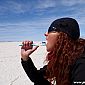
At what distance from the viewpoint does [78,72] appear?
1652 mm

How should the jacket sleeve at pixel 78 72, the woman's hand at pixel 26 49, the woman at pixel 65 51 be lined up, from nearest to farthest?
the jacket sleeve at pixel 78 72 → the woman at pixel 65 51 → the woman's hand at pixel 26 49

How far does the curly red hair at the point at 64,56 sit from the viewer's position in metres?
1.75

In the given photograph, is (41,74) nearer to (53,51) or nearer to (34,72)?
(34,72)

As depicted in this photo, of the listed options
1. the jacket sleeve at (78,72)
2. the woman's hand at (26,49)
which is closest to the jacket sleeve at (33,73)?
the woman's hand at (26,49)

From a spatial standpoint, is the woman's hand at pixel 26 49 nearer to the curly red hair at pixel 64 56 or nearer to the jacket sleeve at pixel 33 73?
the jacket sleeve at pixel 33 73

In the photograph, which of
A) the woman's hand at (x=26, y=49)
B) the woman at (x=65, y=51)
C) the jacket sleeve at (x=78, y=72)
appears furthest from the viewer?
the woman's hand at (x=26, y=49)

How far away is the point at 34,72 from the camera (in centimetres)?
230

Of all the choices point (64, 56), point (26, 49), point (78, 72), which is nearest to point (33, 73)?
point (26, 49)

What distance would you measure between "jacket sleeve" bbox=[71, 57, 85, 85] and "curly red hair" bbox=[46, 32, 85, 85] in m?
0.05

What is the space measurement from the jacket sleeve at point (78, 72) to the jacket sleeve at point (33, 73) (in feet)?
1.96

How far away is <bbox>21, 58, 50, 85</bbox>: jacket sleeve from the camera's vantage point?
2234 mm

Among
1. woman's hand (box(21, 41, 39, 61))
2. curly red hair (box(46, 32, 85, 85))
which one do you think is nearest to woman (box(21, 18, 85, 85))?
curly red hair (box(46, 32, 85, 85))

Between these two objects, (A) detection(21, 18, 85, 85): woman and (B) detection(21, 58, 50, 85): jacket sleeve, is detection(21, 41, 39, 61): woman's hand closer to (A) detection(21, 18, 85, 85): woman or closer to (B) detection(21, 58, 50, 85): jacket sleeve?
(B) detection(21, 58, 50, 85): jacket sleeve

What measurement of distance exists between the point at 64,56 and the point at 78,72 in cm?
16
